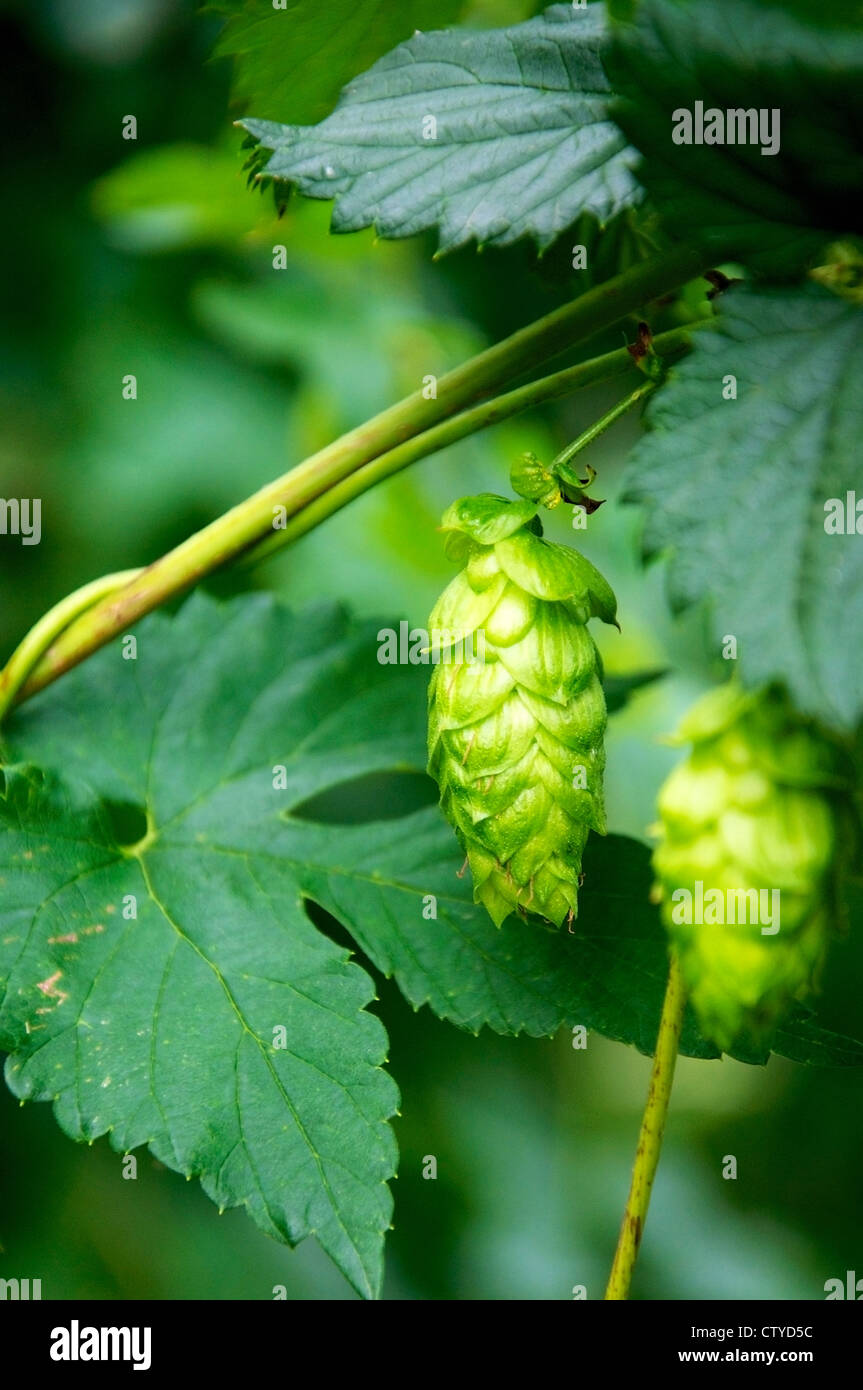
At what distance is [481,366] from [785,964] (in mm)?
438

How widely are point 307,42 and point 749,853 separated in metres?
0.70

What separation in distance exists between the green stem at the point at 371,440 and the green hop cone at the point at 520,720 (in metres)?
0.12

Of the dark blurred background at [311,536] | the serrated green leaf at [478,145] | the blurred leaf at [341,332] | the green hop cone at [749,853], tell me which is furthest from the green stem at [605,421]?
the blurred leaf at [341,332]

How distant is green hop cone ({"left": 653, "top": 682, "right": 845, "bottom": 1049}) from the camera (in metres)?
0.57

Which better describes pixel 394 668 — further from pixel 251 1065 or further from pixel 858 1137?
pixel 858 1137

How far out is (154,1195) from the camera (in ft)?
5.81

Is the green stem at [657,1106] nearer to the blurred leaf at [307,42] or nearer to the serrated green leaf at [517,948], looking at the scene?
the serrated green leaf at [517,948]

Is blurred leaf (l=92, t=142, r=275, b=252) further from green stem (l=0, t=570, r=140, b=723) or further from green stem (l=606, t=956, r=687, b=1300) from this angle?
green stem (l=606, t=956, r=687, b=1300)

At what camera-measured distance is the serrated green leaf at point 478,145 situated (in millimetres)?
716

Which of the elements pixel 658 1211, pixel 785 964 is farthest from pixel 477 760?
pixel 658 1211

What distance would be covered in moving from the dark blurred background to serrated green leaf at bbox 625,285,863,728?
0.88m

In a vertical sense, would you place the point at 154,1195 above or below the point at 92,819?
below

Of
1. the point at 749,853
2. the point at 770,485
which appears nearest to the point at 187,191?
the point at 770,485

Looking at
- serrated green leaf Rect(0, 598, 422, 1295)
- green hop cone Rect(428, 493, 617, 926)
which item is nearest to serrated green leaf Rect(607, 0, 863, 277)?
green hop cone Rect(428, 493, 617, 926)
